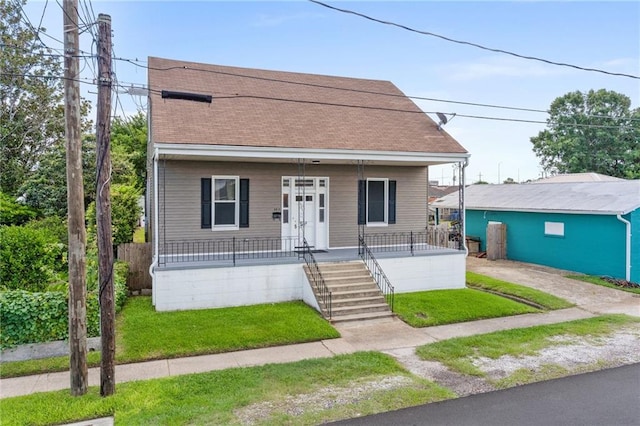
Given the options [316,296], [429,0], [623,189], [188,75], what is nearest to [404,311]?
[316,296]

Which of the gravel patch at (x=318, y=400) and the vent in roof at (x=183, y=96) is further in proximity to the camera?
the vent in roof at (x=183, y=96)

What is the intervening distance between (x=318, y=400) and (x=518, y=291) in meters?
9.28

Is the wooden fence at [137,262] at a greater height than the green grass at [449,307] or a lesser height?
greater

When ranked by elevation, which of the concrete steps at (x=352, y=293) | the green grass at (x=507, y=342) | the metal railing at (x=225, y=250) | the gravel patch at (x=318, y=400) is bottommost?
the green grass at (x=507, y=342)

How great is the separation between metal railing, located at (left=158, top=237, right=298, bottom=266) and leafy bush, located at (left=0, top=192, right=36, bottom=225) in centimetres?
1016

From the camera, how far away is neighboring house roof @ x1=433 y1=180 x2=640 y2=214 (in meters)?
15.6

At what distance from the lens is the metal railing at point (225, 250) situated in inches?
479

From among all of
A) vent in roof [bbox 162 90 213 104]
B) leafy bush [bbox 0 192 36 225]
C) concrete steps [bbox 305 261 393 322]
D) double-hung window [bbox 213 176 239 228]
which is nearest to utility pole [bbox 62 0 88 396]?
vent in roof [bbox 162 90 213 104]

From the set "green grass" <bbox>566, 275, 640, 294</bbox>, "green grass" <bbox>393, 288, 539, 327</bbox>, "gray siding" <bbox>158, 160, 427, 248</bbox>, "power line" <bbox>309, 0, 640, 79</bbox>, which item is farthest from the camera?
"green grass" <bbox>566, 275, 640, 294</bbox>

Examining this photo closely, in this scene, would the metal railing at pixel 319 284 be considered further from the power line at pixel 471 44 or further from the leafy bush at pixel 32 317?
the power line at pixel 471 44

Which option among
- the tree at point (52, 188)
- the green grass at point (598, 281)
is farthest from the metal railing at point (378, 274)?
the tree at point (52, 188)

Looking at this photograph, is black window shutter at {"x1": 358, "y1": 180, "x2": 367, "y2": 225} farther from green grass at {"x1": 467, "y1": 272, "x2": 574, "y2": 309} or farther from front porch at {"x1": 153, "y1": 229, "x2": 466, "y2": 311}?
green grass at {"x1": 467, "y1": 272, "x2": 574, "y2": 309}

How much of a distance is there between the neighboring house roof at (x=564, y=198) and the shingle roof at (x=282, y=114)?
6.00m

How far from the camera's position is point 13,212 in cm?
1830
